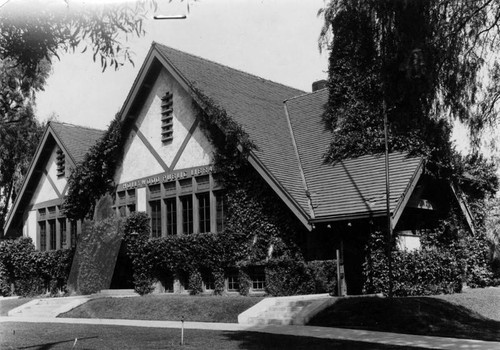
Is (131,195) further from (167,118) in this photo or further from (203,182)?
(203,182)

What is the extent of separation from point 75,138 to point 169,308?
16409mm

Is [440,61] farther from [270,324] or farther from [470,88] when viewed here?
[270,324]

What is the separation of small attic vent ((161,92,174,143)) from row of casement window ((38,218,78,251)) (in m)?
7.34

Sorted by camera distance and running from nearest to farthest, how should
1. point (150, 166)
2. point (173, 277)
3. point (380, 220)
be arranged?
point (380, 220) → point (173, 277) → point (150, 166)

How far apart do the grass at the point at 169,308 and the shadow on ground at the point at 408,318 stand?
2.99 metres

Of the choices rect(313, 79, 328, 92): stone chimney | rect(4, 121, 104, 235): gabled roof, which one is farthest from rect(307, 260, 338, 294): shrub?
rect(4, 121, 104, 235): gabled roof

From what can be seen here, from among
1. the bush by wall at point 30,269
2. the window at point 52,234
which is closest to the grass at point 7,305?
the bush by wall at point 30,269

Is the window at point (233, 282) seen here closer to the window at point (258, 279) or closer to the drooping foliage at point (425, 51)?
the window at point (258, 279)

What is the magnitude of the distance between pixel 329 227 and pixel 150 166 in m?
9.09

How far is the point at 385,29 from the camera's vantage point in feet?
41.4

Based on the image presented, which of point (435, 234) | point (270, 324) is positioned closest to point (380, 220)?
point (435, 234)

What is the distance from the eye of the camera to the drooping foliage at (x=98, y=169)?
27.5 m

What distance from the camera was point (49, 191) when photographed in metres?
32.6

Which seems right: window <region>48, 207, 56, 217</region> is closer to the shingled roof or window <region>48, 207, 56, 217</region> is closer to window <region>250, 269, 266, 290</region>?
the shingled roof
